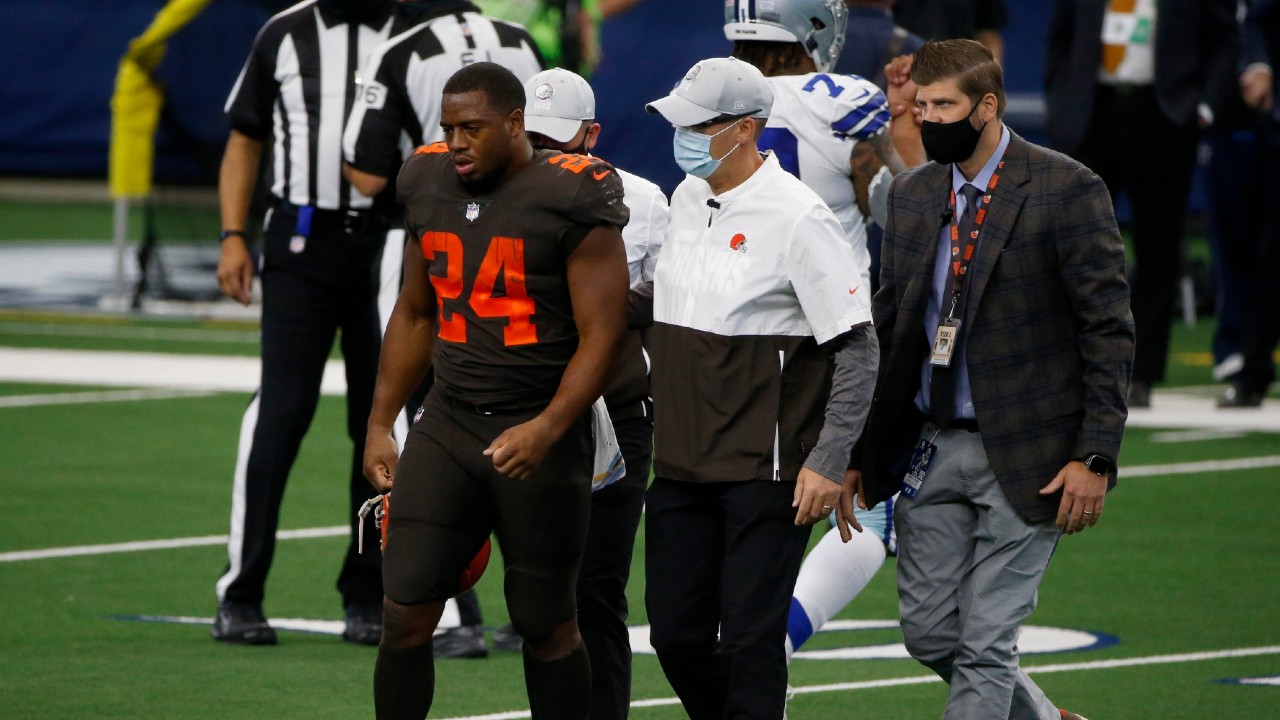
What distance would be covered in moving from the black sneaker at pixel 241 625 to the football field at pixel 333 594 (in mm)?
60

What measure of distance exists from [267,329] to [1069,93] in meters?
6.60

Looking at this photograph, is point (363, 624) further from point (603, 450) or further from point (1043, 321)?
point (1043, 321)

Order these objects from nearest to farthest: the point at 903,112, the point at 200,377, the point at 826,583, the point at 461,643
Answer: the point at 826,583, the point at 903,112, the point at 461,643, the point at 200,377

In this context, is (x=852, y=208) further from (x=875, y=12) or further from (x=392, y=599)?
(x=392, y=599)

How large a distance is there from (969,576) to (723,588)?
24.2 inches

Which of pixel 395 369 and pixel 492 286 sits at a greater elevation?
pixel 492 286

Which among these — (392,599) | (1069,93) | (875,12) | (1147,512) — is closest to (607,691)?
(392,599)

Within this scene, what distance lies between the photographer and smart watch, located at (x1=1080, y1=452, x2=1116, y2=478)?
5.58 m

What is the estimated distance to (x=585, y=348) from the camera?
18.8 ft

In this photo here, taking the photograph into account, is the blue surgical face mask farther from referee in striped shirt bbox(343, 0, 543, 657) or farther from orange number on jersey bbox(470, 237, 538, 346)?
referee in striped shirt bbox(343, 0, 543, 657)

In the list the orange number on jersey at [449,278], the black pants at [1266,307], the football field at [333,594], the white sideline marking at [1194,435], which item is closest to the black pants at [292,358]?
the football field at [333,594]

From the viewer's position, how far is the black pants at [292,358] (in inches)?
315

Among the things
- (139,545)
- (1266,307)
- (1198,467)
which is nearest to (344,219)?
(139,545)

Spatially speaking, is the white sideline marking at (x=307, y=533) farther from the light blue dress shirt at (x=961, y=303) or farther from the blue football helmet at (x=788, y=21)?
the light blue dress shirt at (x=961, y=303)
